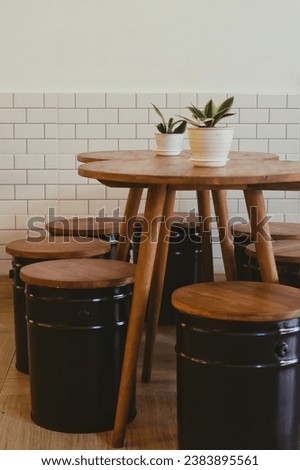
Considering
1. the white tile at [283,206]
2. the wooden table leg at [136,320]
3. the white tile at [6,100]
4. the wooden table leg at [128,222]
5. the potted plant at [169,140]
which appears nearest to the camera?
the wooden table leg at [136,320]

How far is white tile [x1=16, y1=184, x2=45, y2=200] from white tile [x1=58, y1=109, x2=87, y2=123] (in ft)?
1.50

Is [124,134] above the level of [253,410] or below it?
above

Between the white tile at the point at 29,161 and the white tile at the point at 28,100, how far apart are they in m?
0.32

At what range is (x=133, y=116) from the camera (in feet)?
16.0

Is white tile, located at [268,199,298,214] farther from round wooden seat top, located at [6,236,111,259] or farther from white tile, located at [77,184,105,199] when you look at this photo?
round wooden seat top, located at [6,236,111,259]

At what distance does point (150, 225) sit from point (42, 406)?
0.78 metres

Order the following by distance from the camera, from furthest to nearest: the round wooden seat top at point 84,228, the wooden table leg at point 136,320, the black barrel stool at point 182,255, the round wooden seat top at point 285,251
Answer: the black barrel stool at point 182,255 < the round wooden seat top at point 84,228 < the round wooden seat top at point 285,251 < the wooden table leg at point 136,320

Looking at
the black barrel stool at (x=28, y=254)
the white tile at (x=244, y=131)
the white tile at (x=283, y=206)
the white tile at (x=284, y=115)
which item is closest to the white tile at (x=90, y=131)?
the white tile at (x=244, y=131)

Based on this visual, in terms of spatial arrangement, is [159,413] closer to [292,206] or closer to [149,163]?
[149,163]

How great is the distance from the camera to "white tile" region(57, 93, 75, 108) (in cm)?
483

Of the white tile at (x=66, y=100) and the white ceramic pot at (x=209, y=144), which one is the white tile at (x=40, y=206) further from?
the white ceramic pot at (x=209, y=144)

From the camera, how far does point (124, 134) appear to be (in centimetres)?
489

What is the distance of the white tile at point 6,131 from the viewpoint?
484 centimetres
